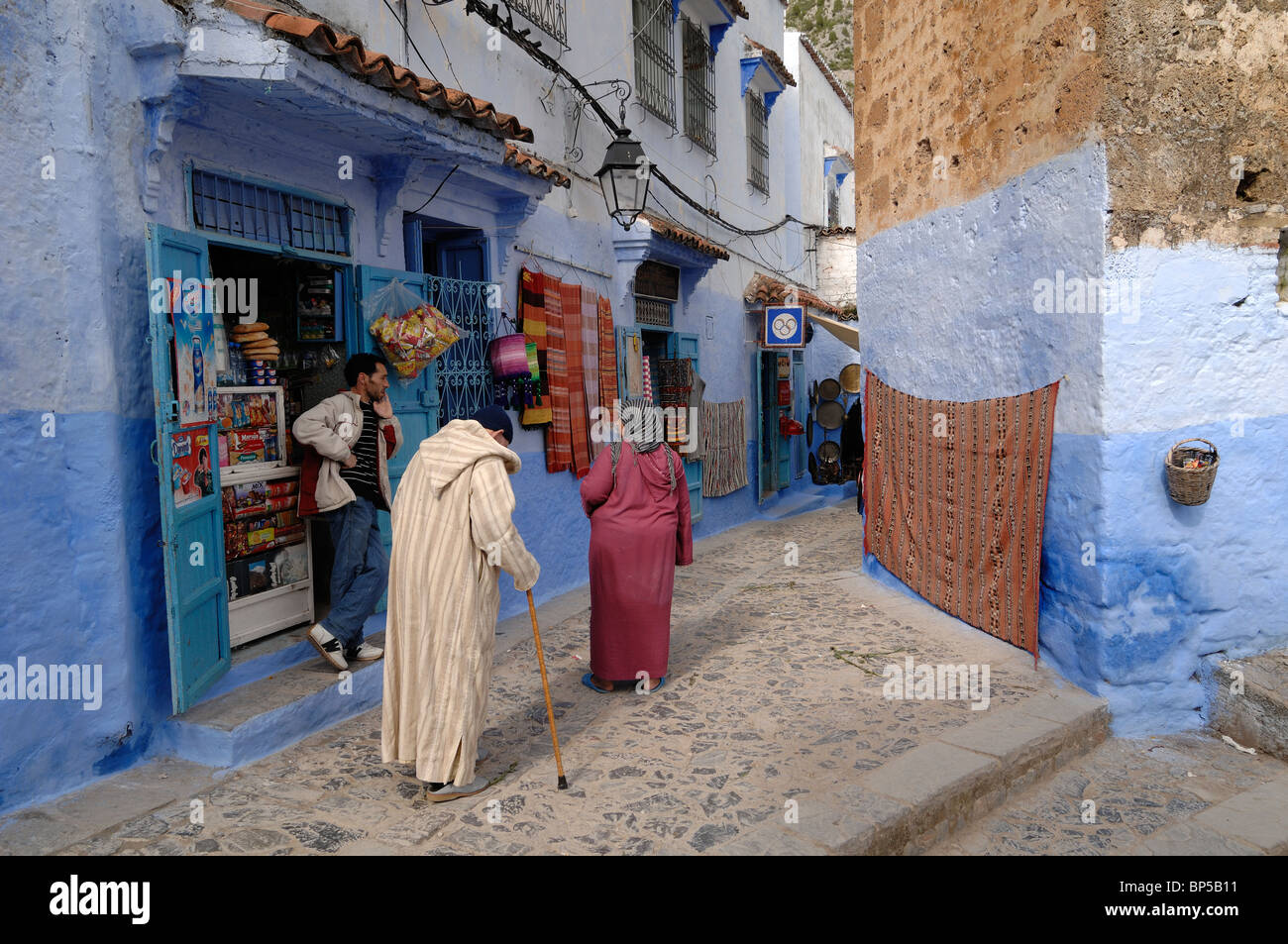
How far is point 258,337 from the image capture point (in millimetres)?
5262

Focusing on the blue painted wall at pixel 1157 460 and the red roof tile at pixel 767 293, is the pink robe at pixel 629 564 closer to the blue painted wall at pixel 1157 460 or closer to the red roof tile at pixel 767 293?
the blue painted wall at pixel 1157 460

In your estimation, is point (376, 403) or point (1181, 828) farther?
point (376, 403)

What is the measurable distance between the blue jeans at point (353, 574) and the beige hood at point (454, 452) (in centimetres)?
136

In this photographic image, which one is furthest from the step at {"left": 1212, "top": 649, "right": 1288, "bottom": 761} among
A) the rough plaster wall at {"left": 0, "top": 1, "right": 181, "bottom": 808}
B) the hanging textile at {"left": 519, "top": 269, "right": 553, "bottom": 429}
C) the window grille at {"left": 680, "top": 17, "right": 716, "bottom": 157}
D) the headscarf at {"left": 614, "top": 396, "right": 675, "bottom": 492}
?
the window grille at {"left": 680, "top": 17, "right": 716, "bottom": 157}

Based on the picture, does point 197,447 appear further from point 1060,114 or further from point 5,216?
point 1060,114

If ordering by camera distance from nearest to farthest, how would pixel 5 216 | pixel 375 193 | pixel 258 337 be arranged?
pixel 5 216
pixel 258 337
pixel 375 193

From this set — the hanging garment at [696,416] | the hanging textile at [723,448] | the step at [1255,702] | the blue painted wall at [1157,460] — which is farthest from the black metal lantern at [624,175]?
the step at [1255,702]

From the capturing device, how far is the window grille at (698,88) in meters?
11.6

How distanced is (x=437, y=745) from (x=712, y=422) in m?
8.84

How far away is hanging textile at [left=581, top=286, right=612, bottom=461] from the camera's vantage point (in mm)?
8578

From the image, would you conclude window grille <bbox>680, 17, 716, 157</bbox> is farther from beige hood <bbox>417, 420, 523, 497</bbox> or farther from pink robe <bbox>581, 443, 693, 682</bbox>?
beige hood <bbox>417, 420, 523, 497</bbox>

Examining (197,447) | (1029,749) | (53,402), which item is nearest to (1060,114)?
(1029,749)

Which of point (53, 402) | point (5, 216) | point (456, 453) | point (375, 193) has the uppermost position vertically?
point (375, 193)

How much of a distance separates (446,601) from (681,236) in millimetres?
6878
